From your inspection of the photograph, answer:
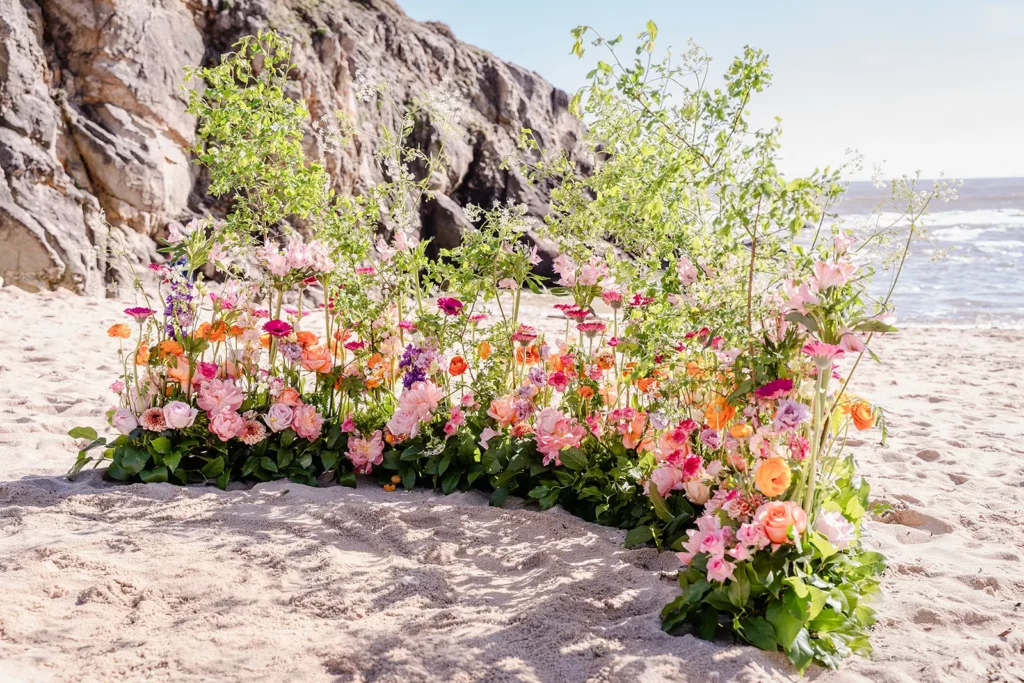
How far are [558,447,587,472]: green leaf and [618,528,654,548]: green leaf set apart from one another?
17.1 inches

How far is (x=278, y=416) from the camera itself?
346 cm

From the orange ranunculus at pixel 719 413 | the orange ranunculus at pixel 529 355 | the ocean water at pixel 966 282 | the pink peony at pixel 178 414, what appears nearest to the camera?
the orange ranunculus at pixel 719 413

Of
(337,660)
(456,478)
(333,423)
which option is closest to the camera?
(337,660)

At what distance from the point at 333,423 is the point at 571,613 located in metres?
1.70

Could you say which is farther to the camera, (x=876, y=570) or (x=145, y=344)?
(x=145, y=344)

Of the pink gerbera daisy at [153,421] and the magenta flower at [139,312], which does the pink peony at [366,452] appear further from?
the magenta flower at [139,312]

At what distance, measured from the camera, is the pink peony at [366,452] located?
349 centimetres

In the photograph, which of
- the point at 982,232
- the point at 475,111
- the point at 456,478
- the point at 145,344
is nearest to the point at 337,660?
the point at 456,478

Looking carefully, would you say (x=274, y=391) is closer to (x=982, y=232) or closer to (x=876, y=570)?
(x=876, y=570)

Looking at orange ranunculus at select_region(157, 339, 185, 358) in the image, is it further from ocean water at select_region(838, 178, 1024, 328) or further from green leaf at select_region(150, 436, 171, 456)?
ocean water at select_region(838, 178, 1024, 328)

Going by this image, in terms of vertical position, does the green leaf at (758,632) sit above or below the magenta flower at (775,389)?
below

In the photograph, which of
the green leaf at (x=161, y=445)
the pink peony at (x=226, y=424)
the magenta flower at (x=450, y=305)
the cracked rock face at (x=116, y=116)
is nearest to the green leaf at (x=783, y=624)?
the magenta flower at (x=450, y=305)

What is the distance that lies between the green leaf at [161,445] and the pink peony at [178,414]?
0.10 metres

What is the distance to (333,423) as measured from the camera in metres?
3.67
